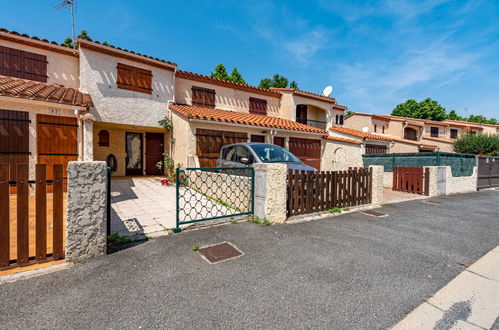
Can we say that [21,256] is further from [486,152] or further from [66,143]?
[486,152]

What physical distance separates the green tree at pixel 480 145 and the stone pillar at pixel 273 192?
27.9 metres

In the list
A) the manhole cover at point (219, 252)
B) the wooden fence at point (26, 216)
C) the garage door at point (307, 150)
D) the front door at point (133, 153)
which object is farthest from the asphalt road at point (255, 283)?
the front door at point (133, 153)

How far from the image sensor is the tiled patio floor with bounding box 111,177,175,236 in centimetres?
438

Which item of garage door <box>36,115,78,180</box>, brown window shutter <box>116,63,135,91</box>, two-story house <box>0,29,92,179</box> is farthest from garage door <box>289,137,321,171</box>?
garage door <box>36,115,78,180</box>

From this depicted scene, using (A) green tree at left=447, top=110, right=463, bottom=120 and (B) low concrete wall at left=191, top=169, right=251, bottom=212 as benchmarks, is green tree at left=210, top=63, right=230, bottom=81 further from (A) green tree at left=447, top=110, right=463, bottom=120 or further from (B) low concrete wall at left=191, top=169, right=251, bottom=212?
(A) green tree at left=447, top=110, right=463, bottom=120

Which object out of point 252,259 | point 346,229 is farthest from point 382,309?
point 346,229

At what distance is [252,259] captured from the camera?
10.8 feet

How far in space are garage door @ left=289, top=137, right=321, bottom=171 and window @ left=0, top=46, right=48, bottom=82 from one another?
11839 millimetres

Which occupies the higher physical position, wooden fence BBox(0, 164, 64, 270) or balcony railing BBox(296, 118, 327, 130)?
balcony railing BBox(296, 118, 327, 130)

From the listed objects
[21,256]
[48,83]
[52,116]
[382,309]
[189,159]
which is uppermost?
[48,83]

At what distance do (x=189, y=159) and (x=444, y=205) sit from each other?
9.17 metres

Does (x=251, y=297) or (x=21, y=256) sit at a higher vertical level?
(x=21, y=256)

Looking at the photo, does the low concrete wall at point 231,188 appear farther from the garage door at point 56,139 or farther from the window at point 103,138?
the window at point 103,138

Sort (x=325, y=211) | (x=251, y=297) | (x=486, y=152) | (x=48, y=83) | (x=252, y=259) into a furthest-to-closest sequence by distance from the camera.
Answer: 1. (x=486, y=152)
2. (x=48, y=83)
3. (x=325, y=211)
4. (x=252, y=259)
5. (x=251, y=297)
